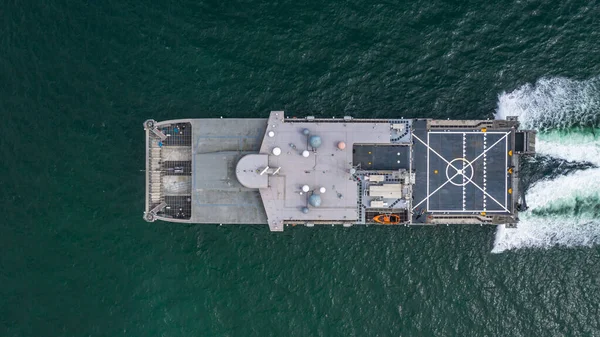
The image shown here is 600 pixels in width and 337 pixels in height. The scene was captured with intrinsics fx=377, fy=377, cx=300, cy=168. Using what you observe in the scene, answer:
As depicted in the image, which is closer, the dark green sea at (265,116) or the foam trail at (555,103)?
the dark green sea at (265,116)

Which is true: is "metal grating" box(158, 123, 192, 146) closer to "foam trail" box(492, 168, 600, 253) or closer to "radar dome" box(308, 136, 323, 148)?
"radar dome" box(308, 136, 323, 148)

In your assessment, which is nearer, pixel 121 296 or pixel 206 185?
pixel 206 185

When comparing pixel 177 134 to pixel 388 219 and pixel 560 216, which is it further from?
pixel 560 216

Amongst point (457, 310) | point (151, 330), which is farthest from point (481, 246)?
point (151, 330)

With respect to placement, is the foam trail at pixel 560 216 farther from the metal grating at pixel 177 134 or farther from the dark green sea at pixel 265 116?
the metal grating at pixel 177 134

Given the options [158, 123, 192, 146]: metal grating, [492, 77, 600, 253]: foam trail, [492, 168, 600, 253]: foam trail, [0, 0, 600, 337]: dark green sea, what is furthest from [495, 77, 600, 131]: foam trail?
[158, 123, 192, 146]: metal grating

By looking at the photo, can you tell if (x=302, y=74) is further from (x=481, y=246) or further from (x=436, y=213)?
(x=481, y=246)

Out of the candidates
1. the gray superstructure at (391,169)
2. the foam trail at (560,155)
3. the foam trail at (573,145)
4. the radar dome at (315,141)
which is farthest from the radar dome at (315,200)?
A: the foam trail at (573,145)
